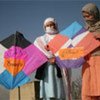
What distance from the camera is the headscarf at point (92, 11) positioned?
7.94m

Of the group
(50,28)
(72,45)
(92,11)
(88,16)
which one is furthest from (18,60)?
(92,11)

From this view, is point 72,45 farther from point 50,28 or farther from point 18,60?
point 18,60

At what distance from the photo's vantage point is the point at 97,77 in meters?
7.91

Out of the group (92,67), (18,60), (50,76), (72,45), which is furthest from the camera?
(50,76)

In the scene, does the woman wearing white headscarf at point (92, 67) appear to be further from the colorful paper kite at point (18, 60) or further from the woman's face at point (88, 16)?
the colorful paper kite at point (18, 60)

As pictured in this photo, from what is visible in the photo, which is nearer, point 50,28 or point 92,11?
point 92,11

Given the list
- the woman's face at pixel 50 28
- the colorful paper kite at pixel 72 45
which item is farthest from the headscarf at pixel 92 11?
the woman's face at pixel 50 28

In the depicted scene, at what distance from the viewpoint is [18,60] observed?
338 inches

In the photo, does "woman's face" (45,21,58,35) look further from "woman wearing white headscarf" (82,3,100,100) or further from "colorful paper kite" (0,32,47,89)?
"woman wearing white headscarf" (82,3,100,100)

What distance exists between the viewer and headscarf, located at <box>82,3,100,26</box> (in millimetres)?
7938

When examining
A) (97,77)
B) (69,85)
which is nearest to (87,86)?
(97,77)

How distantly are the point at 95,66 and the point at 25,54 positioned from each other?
137 cm

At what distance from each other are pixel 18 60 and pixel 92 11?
5.39ft

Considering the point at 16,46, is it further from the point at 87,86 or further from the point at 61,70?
the point at 87,86
